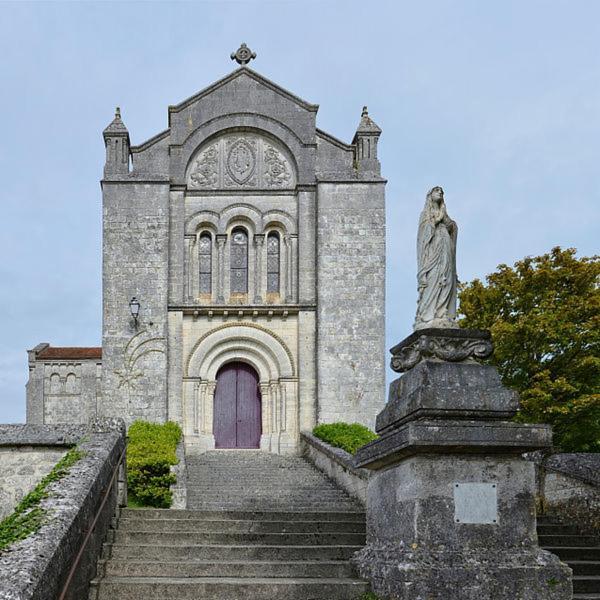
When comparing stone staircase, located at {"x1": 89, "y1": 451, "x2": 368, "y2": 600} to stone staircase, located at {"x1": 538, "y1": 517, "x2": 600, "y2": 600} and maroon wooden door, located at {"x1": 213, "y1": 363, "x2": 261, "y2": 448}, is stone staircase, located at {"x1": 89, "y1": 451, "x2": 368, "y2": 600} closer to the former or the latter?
stone staircase, located at {"x1": 538, "y1": 517, "x2": 600, "y2": 600}

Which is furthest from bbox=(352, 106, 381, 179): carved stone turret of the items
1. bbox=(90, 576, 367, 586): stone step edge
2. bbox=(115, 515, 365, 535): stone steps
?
bbox=(90, 576, 367, 586): stone step edge

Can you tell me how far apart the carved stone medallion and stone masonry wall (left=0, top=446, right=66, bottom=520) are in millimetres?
15692

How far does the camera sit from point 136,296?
2536cm

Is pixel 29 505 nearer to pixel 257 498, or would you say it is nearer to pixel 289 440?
pixel 257 498

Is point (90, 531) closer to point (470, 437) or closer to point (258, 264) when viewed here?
point (470, 437)

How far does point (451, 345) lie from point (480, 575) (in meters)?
2.02

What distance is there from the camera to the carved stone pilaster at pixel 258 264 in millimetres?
26219

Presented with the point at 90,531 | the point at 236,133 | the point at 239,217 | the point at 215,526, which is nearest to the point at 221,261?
the point at 239,217

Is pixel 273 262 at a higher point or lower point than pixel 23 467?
higher

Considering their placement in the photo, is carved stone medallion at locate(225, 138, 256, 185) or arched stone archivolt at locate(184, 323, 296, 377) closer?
arched stone archivolt at locate(184, 323, 296, 377)

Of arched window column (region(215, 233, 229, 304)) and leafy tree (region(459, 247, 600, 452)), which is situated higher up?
arched window column (region(215, 233, 229, 304))

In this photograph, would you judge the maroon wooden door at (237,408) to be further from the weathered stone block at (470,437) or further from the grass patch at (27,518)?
the weathered stone block at (470,437)

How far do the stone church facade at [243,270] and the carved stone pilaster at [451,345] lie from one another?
16672 millimetres

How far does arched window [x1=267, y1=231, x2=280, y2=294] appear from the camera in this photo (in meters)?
26.5
